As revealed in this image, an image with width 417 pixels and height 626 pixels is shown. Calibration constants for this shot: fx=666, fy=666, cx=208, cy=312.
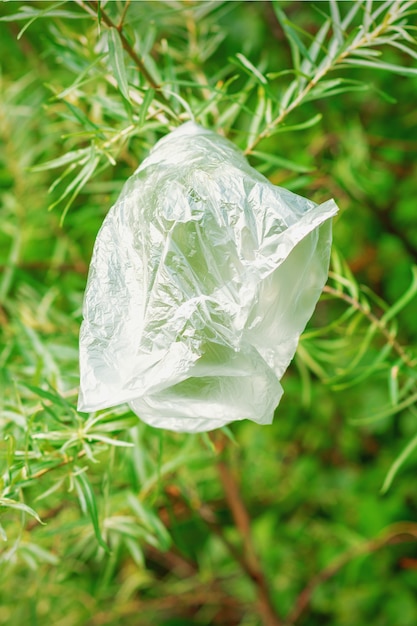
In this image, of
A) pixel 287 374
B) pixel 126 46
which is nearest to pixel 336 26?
pixel 126 46

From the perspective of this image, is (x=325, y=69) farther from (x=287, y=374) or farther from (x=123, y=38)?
(x=287, y=374)

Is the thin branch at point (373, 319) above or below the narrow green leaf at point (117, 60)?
below

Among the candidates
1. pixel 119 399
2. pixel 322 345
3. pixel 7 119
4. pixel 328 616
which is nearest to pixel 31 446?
pixel 119 399

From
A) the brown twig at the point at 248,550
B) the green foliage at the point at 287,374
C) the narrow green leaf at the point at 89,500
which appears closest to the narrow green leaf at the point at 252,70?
the green foliage at the point at 287,374

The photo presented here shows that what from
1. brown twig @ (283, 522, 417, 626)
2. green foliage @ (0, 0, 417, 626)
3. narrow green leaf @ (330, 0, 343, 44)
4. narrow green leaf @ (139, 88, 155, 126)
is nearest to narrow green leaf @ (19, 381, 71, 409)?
green foliage @ (0, 0, 417, 626)

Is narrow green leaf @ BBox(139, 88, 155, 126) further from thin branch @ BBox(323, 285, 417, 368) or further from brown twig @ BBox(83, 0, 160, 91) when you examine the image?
thin branch @ BBox(323, 285, 417, 368)

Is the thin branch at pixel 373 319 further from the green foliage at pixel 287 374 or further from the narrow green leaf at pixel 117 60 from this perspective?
the narrow green leaf at pixel 117 60

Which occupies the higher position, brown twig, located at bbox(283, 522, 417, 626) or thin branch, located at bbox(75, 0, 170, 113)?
thin branch, located at bbox(75, 0, 170, 113)
